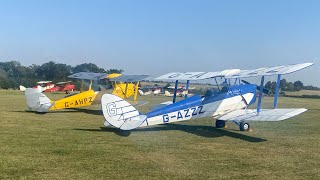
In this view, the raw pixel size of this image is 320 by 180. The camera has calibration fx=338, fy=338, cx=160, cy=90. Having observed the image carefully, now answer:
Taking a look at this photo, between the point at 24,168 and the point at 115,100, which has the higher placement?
the point at 115,100

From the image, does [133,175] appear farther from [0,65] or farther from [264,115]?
[0,65]

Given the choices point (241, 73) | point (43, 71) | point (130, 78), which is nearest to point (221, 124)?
point (241, 73)

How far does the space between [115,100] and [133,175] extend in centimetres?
403

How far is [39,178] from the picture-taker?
5.52 metres

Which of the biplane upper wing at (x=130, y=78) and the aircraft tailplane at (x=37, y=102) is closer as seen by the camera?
the aircraft tailplane at (x=37, y=102)

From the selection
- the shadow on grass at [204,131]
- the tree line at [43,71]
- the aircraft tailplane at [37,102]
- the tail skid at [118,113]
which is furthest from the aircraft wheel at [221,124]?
the tree line at [43,71]

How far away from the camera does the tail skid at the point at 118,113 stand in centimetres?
947

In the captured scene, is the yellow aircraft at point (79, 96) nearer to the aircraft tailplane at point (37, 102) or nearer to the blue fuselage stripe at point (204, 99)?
the aircraft tailplane at point (37, 102)

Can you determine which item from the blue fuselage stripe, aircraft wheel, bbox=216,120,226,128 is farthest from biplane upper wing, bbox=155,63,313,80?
aircraft wheel, bbox=216,120,226,128

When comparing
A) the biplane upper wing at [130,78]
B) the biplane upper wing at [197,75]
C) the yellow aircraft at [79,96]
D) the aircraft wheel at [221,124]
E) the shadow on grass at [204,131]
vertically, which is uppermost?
the biplane upper wing at [197,75]

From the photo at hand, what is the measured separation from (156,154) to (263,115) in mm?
4481

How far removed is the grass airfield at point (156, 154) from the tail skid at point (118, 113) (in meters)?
0.43

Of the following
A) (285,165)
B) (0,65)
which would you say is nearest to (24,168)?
(285,165)

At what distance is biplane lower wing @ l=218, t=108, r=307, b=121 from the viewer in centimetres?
998
